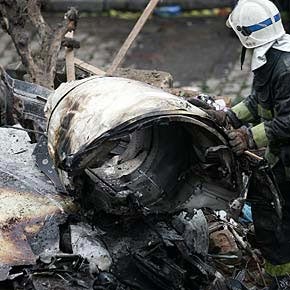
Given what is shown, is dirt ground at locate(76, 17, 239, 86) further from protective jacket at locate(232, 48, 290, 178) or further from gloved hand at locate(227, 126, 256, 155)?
gloved hand at locate(227, 126, 256, 155)

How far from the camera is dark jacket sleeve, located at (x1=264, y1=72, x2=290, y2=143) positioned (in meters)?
5.46

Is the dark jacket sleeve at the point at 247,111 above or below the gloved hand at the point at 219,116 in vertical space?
below

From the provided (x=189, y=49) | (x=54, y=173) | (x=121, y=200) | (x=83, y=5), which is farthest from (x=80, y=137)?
(x=83, y=5)

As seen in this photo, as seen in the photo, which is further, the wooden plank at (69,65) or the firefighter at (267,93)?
the wooden plank at (69,65)

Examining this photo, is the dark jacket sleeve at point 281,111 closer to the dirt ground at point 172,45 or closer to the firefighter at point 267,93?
the firefighter at point 267,93

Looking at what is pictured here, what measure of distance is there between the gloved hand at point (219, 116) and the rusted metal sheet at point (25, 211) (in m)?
1.16

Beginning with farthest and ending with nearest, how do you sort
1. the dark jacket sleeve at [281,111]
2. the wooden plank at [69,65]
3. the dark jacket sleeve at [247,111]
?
the wooden plank at [69,65] < the dark jacket sleeve at [247,111] < the dark jacket sleeve at [281,111]

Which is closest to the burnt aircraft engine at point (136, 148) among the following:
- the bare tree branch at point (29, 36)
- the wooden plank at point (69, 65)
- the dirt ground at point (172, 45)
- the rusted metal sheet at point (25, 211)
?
the rusted metal sheet at point (25, 211)

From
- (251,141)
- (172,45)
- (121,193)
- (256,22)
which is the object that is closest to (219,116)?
(251,141)

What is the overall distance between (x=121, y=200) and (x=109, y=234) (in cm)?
29

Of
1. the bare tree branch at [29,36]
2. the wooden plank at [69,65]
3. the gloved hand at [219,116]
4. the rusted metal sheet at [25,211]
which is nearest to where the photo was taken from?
the rusted metal sheet at [25,211]

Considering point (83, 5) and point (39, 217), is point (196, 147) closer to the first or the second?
point (39, 217)

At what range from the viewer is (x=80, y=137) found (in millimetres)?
5078

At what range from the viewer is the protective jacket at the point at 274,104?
5.48 m
